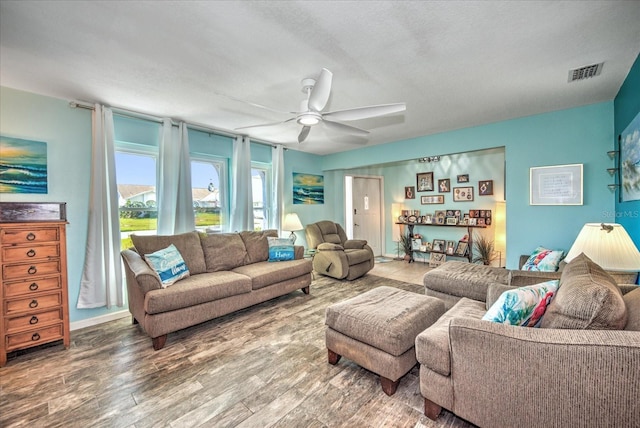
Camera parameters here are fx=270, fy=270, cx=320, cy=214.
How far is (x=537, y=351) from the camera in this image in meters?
1.15

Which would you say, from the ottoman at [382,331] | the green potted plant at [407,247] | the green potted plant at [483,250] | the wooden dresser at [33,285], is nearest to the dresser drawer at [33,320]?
the wooden dresser at [33,285]

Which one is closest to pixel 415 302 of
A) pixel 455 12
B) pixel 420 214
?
pixel 455 12

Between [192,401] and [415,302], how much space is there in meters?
1.72

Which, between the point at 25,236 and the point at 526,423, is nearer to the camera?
the point at 526,423

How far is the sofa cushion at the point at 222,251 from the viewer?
3.39 meters

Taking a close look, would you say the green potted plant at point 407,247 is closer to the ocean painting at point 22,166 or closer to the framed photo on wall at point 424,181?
the framed photo on wall at point 424,181

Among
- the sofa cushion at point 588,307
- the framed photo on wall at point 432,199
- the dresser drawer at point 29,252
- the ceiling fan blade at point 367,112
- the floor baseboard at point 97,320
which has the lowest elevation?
the floor baseboard at point 97,320

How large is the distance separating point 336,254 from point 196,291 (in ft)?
7.66

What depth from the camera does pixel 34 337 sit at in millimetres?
2324

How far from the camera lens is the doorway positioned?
6.35m

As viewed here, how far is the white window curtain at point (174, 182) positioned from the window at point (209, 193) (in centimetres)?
29

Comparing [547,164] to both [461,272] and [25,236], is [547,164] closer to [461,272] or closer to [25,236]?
[461,272]

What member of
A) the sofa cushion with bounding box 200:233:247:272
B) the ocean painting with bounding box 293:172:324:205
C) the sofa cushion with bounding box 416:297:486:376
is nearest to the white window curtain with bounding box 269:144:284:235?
the ocean painting with bounding box 293:172:324:205

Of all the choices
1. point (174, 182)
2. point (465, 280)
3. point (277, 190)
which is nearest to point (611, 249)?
point (465, 280)
